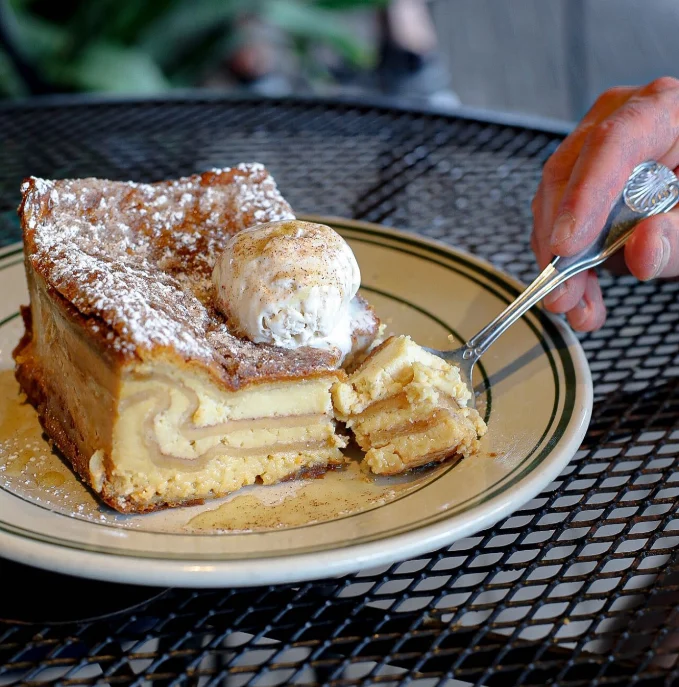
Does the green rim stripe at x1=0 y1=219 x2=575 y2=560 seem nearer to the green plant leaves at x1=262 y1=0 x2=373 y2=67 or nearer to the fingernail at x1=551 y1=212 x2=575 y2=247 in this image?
the fingernail at x1=551 y1=212 x2=575 y2=247

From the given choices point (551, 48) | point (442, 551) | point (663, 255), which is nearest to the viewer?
point (442, 551)

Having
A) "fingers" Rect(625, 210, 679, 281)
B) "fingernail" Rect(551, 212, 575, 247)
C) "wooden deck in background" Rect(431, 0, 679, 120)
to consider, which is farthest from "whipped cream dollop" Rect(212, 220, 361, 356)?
"wooden deck in background" Rect(431, 0, 679, 120)

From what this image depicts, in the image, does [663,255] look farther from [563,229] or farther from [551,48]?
[551,48]

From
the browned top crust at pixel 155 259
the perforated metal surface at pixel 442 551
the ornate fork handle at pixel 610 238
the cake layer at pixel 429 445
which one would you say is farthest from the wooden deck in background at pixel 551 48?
the cake layer at pixel 429 445

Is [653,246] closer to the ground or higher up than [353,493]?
higher up

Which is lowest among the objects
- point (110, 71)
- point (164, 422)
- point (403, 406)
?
point (403, 406)

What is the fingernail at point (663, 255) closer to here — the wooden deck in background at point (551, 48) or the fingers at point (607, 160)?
the fingers at point (607, 160)

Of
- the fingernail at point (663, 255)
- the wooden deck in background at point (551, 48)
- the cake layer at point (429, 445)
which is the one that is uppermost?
the fingernail at point (663, 255)

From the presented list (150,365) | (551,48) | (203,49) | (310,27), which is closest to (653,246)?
(150,365)
